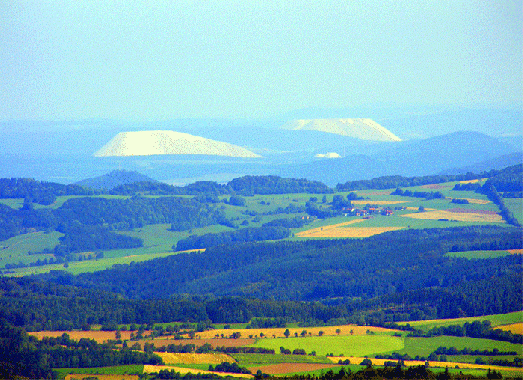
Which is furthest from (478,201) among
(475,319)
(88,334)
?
(88,334)

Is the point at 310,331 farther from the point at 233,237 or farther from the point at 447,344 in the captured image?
the point at 233,237

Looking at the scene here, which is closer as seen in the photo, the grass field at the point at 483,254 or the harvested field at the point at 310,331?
the harvested field at the point at 310,331

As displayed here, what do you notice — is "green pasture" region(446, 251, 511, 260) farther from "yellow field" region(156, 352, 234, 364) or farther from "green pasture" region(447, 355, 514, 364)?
"yellow field" region(156, 352, 234, 364)

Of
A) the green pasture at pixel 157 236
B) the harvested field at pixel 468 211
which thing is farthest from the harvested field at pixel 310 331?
the harvested field at pixel 468 211

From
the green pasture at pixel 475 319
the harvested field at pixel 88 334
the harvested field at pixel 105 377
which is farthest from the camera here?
the green pasture at pixel 475 319

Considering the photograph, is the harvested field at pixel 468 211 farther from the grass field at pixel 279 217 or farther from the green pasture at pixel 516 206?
the green pasture at pixel 516 206
